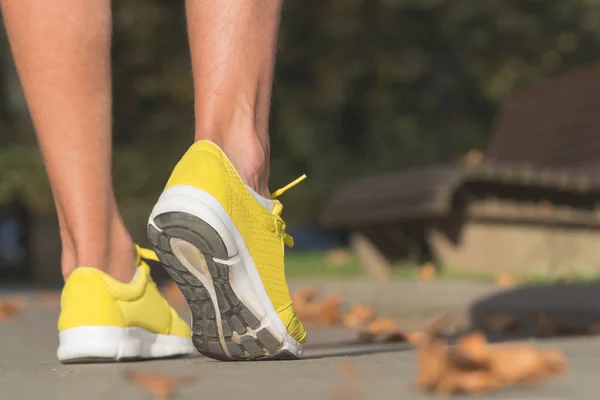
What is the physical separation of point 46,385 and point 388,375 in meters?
0.56

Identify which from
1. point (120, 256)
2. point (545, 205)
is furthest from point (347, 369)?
point (545, 205)

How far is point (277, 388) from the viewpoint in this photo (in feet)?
4.43

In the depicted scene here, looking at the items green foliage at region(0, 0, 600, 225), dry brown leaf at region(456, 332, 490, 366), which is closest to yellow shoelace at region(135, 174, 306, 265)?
dry brown leaf at region(456, 332, 490, 366)

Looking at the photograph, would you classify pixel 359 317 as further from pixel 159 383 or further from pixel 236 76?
pixel 159 383

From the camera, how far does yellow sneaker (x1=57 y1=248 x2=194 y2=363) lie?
6.25ft

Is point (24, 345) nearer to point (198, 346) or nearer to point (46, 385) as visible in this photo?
point (198, 346)

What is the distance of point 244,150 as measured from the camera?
6.17 feet

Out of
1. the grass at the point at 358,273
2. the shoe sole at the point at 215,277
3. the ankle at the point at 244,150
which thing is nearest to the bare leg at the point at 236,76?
the ankle at the point at 244,150

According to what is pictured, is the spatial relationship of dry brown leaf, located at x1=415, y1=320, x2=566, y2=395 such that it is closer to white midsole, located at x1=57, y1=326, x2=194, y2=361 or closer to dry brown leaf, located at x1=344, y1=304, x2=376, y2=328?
white midsole, located at x1=57, y1=326, x2=194, y2=361

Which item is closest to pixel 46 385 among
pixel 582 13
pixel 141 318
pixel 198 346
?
pixel 198 346

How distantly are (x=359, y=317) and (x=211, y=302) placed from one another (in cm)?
247

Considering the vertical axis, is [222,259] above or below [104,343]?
above

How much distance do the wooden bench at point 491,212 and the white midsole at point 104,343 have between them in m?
4.00

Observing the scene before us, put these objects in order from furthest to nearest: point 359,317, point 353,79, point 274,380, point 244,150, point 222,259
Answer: point 353,79, point 359,317, point 244,150, point 222,259, point 274,380
